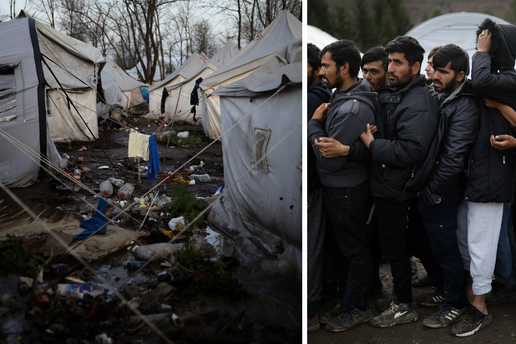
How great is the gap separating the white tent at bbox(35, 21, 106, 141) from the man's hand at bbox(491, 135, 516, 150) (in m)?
6.58

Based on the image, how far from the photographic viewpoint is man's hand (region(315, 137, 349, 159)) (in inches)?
73.3

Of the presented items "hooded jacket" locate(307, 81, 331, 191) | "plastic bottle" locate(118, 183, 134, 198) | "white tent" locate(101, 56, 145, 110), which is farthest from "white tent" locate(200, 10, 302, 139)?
"white tent" locate(101, 56, 145, 110)

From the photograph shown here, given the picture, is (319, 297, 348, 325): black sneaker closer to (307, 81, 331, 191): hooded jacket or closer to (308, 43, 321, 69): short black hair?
(307, 81, 331, 191): hooded jacket

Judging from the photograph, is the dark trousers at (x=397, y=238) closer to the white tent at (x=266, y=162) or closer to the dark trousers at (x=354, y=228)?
the dark trousers at (x=354, y=228)

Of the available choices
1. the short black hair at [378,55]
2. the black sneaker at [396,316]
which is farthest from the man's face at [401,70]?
the black sneaker at [396,316]

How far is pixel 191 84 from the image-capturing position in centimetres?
1283

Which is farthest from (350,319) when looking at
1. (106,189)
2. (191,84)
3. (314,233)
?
(191,84)

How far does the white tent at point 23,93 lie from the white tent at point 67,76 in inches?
60.4

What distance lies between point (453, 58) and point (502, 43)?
212 mm

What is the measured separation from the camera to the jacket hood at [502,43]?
5.98 feet

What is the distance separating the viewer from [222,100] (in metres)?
4.11

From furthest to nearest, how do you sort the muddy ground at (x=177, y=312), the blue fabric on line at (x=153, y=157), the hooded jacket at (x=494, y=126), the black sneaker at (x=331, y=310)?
the blue fabric on line at (x=153, y=157)
the black sneaker at (x=331, y=310)
the hooded jacket at (x=494, y=126)
the muddy ground at (x=177, y=312)

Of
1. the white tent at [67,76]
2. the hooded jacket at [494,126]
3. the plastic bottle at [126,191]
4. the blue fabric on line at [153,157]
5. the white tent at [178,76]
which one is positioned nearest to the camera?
the hooded jacket at [494,126]

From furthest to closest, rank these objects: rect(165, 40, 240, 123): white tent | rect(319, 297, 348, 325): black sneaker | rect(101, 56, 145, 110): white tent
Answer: rect(101, 56, 145, 110): white tent → rect(165, 40, 240, 123): white tent → rect(319, 297, 348, 325): black sneaker
